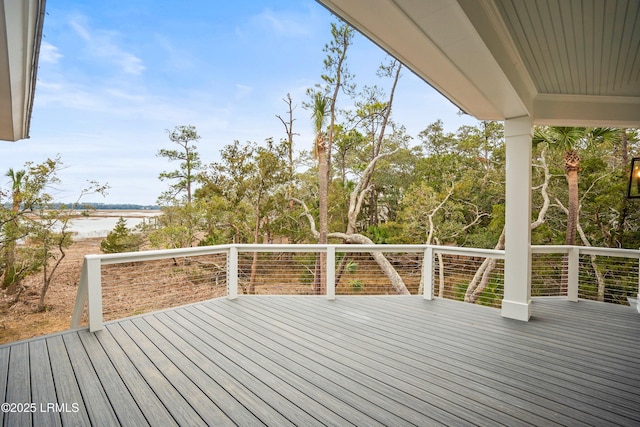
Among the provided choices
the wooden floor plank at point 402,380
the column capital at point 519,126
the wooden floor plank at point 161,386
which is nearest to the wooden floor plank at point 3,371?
the wooden floor plank at point 161,386

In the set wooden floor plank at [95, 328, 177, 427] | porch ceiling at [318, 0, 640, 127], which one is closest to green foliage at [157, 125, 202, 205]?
wooden floor plank at [95, 328, 177, 427]

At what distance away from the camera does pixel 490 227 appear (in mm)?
11227

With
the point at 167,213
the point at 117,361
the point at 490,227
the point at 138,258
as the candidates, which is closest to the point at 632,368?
the point at 117,361

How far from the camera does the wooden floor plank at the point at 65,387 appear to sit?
1.81 m

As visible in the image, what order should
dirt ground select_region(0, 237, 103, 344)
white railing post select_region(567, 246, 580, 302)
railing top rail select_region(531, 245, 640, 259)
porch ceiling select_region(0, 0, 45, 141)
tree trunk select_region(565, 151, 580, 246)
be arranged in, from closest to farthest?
1. porch ceiling select_region(0, 0, 45, 141)
2. railing top rail select_region(531, 245, 640, 259)
3. white railing post select_region(567, 246, 580, 302)
4. tree trunk select_region(565, 151, 580, 246)
5. dirt ground select_region(0, 237, 103, 344)

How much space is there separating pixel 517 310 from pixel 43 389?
452cm

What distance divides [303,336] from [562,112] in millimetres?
4123

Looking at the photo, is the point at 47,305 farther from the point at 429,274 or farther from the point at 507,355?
the point at 507,355

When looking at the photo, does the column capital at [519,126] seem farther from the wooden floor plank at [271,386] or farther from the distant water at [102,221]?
the distant water at [102,221]

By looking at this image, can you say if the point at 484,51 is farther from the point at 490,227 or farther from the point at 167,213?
the point at 167,213

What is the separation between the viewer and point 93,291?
312cm

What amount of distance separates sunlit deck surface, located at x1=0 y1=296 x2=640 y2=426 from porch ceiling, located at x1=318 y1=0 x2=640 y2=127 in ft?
7.75

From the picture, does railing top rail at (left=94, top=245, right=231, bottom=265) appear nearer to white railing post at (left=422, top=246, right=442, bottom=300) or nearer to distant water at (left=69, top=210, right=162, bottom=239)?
white railing post at (left=422, top=246, right=442, bottom=300)

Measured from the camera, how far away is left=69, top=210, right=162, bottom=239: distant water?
1005cm
